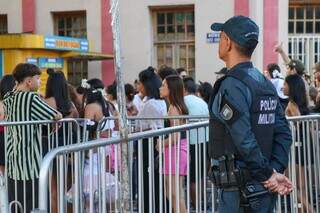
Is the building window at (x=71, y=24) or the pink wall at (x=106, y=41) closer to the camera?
the pink wall at (x=106, y=41)

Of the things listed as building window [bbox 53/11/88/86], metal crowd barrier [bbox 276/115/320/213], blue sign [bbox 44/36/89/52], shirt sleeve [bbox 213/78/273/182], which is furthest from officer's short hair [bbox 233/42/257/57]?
building window [bbox 53/11/88/86]

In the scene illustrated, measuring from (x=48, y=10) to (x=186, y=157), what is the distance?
672 inches

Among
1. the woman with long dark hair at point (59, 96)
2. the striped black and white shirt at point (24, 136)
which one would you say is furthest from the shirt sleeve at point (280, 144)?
the woman with long dark hair at point (59, 96)

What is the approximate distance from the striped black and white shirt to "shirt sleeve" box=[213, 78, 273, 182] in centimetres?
297

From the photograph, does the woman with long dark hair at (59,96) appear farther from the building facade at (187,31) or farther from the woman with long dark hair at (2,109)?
the building facade at (187,31)

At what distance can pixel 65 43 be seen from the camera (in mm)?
18906

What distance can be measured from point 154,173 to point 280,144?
1410mm

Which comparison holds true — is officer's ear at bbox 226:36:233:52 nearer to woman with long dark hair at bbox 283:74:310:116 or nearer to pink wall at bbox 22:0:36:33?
woman with long dark hair at bbox 283:74:310:116

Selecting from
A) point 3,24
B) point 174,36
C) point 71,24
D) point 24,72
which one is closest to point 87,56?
point 71,24

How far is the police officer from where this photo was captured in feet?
14.1

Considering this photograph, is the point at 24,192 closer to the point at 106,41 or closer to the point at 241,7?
the point at 241,7

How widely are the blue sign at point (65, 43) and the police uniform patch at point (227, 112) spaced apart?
14.0 meters

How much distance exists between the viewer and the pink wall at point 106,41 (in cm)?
2156

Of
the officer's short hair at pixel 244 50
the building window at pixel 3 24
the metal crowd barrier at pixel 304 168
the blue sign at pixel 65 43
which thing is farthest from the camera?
the building window at pixel 3 24
